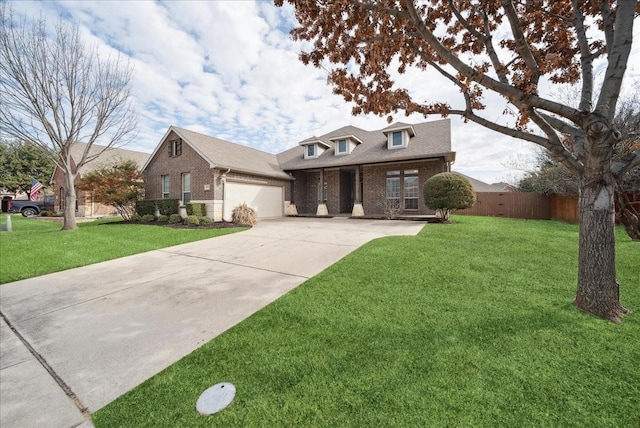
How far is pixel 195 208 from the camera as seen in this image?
13484 mm

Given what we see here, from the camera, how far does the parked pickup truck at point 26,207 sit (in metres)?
21.0

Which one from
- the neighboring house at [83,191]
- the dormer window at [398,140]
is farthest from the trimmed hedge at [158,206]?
the dormer window at [398,140]

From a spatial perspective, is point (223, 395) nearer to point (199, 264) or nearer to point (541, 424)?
point (541, 424)

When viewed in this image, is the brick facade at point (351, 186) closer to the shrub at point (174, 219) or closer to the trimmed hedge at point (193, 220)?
the trimmed hedge at point (193, 220)

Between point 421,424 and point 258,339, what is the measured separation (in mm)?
1714

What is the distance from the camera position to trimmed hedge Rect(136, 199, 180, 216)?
14523 millimetres

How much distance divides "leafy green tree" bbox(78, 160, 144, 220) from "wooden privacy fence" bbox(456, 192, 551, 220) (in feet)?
66.7

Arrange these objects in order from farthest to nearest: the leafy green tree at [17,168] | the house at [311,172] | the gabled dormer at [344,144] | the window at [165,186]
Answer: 1. the leafy green tree at [17,168]
2. the gabled dormer at [344,144]
3. the window at [165,186]
4. the house at [311,172]

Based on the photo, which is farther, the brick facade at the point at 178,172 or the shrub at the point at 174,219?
the brick facade at the point at 178,172

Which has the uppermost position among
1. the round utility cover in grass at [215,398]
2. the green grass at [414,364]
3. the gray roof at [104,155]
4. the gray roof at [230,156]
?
the gray roof at [104,155]

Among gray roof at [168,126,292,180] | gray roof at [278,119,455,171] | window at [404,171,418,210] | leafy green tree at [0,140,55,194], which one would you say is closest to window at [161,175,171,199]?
gray roof at [168,126,292,180]

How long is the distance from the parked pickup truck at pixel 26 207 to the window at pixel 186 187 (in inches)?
648

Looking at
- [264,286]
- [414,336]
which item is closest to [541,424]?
[414,336]

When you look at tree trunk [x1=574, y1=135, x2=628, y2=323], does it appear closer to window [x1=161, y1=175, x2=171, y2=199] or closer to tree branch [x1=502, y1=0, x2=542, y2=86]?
tree branch [x1=502, y1=0, x2=542, y2=86]
